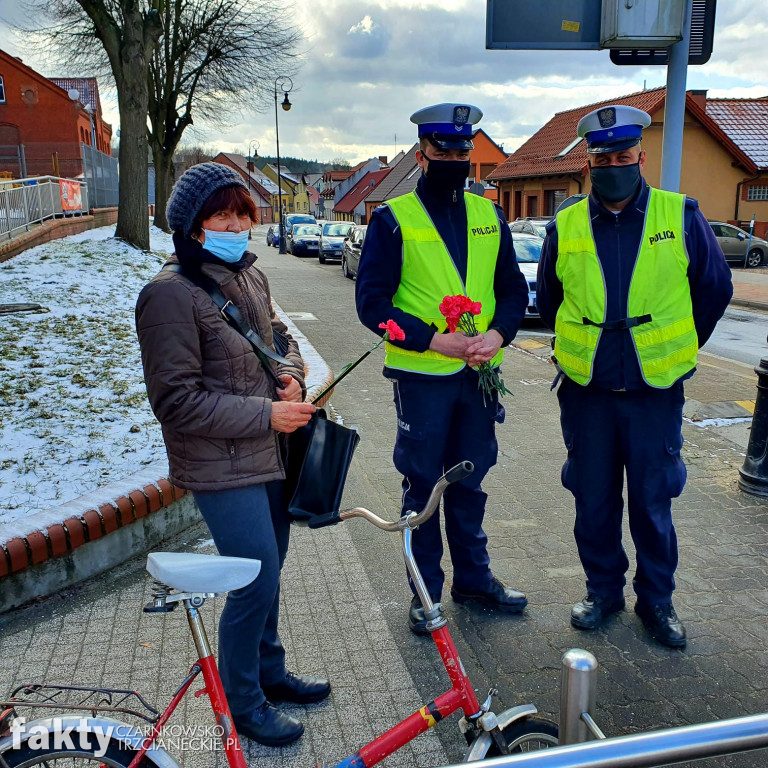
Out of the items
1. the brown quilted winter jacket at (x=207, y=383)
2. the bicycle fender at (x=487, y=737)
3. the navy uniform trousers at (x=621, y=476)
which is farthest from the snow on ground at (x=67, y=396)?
the bicycle fender at (x=487, y=737)

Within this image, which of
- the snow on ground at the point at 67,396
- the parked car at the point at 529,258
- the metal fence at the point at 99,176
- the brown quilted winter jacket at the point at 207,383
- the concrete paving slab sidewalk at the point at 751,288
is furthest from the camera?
the metal fence at the point at 99,176

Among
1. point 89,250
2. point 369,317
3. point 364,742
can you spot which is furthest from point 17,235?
point 364,742

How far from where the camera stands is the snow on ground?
4.18m

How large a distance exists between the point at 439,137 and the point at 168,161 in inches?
1142

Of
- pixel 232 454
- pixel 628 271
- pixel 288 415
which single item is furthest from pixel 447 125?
pixel 232 454

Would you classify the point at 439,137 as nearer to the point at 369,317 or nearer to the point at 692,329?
the point at 369,317

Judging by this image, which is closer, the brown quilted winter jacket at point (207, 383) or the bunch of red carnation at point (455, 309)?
the brown quilted winter jacket at point (207, 383)

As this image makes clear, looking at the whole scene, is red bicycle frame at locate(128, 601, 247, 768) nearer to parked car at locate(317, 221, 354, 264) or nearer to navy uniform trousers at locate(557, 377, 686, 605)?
navy uniform trousers at locate(557, 377, 686, 605)

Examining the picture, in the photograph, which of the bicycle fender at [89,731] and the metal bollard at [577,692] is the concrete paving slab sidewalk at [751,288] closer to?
the metal bollard at [577,692]

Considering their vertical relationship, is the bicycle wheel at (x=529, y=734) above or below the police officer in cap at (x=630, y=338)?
below

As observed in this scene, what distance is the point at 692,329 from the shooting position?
3.21 metres

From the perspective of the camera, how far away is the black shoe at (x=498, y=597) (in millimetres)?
3482

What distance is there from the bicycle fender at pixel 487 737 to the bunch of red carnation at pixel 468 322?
1.41 metres

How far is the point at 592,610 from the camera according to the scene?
3369 mm
